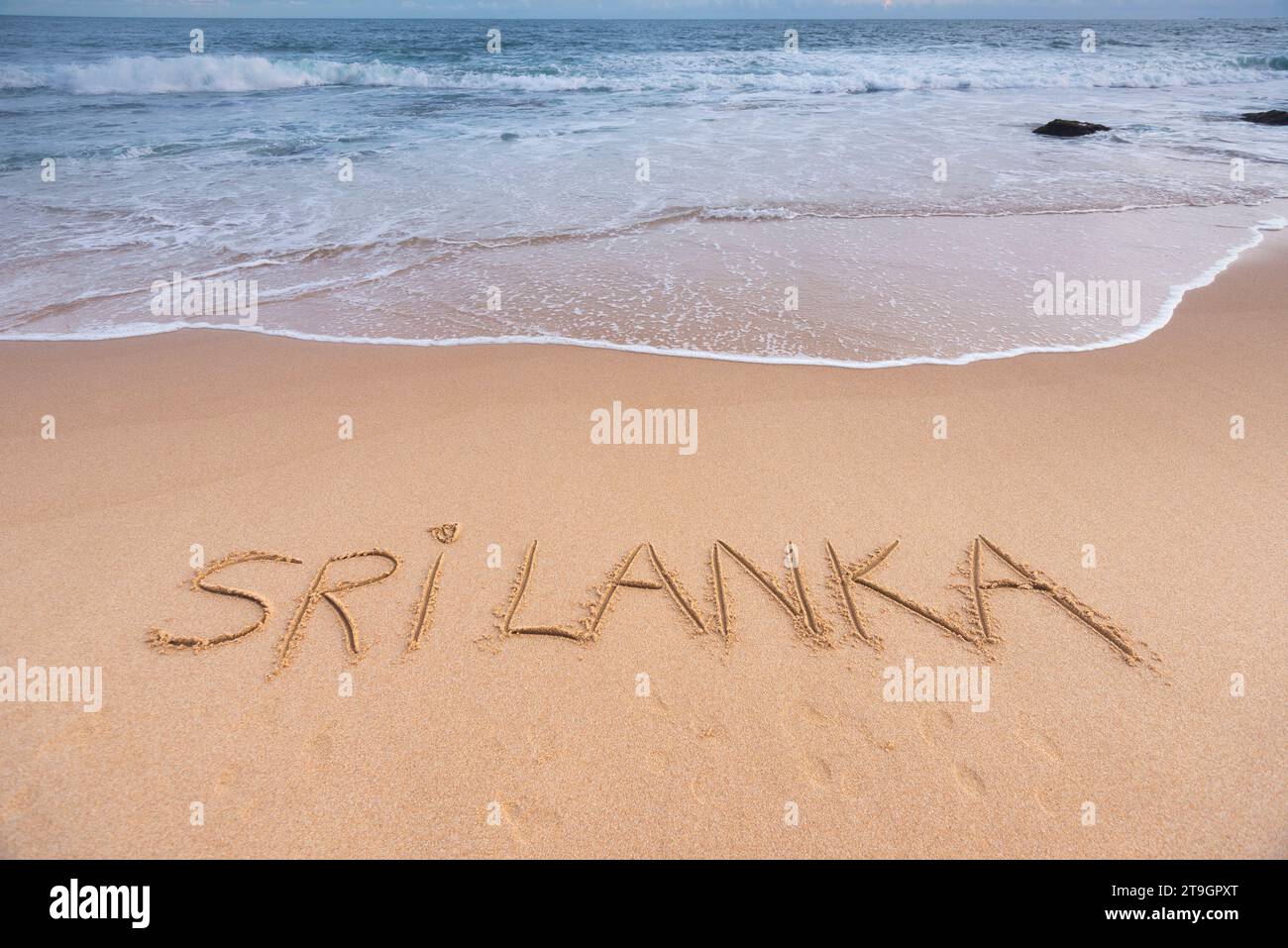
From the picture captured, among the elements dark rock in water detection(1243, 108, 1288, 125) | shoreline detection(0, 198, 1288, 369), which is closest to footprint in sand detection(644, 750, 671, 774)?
shoreline detection(0, 198, 1288, 369)

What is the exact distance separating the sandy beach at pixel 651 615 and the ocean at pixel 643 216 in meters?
0.93

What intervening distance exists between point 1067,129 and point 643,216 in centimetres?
926

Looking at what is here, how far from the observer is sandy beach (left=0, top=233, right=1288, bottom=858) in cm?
207

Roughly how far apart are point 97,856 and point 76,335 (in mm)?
4465

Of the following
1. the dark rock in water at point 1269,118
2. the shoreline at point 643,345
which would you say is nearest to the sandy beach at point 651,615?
the shoreline at point 643,345

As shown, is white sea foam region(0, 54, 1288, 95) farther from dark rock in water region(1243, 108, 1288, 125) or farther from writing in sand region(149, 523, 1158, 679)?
writing in sand region(149, 523, 1158, 679)

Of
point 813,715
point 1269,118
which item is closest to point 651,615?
point 813,715

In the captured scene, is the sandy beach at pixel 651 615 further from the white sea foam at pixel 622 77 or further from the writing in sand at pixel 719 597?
the white sea foam at pixel 622 77

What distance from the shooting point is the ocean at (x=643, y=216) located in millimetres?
5125

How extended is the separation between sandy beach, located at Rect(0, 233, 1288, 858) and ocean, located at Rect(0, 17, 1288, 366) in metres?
0.93

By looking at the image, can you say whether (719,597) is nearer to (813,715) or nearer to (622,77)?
(813,715)

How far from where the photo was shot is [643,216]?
746cm
